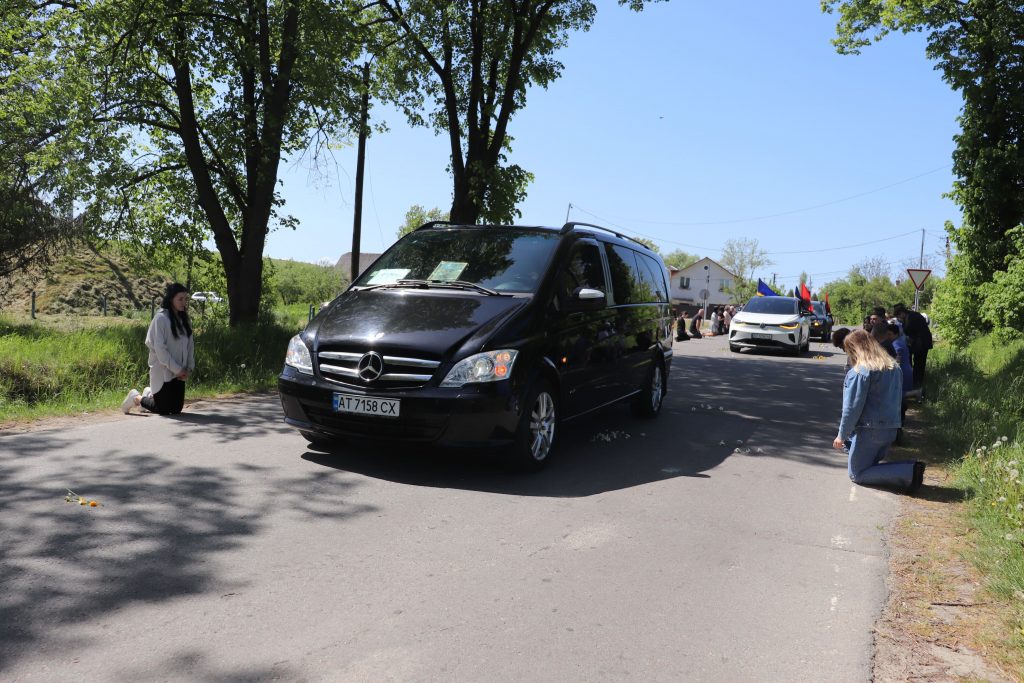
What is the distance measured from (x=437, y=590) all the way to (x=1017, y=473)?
4.30m

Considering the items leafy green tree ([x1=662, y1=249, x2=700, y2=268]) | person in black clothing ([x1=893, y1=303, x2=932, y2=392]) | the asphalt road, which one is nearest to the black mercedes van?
the asphalt road

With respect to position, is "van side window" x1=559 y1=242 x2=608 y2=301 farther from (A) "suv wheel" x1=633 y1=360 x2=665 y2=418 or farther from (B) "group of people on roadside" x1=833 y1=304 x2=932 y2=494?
(B) "group of people on roadside" x1=833 y1=304 x2=932 y2=494

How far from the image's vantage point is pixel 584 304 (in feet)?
23.7

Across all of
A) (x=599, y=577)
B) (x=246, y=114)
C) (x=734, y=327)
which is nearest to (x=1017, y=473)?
(x=599, y=577)

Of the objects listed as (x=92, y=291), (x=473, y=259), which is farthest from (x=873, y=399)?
(x=92, y=291)

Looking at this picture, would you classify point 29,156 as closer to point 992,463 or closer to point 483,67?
point 483,67

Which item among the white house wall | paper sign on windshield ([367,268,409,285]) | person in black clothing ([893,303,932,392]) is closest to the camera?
paper sign on windshield ([367,268,409,285])

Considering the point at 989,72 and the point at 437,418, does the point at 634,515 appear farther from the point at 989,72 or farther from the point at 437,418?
the point at 989,72

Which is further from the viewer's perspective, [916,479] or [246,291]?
[246,291]

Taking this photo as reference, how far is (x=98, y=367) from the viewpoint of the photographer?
395 inches

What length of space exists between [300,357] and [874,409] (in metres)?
4.70

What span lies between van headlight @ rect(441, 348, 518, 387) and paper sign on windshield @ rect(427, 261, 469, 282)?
4.25 ft

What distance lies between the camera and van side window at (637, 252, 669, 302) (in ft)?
31.9

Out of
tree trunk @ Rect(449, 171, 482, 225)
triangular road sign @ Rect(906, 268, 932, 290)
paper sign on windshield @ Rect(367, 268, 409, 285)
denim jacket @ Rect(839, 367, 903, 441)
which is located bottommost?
denim jacket @ Rect(839, 367, 903, 441)
